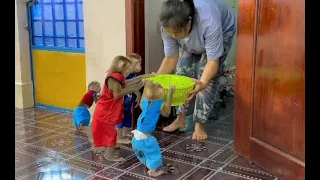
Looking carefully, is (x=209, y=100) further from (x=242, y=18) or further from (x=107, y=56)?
(x=107, y=56)

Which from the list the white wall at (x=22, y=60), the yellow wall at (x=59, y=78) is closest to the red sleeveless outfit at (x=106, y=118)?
the yellow wall at (x=59, y=78)

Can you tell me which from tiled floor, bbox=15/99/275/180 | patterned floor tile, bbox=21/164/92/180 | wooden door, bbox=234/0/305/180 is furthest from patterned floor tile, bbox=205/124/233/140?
patterned floor tile, bbox=21/164/92/180

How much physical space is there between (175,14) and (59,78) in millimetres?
1806

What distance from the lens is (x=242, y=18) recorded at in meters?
2.21

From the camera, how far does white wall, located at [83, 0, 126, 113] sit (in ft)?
9.58

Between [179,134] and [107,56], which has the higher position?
[107,56]

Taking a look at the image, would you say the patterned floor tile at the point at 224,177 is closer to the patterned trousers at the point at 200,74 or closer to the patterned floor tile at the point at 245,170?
the patterned floor tile at the point at 245,170

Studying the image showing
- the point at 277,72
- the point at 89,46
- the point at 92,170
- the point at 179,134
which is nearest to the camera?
the point at 277,72

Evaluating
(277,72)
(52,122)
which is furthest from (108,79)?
(52,122)

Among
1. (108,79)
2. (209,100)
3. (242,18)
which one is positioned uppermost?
(242,18)

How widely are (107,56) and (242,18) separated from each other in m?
1.25

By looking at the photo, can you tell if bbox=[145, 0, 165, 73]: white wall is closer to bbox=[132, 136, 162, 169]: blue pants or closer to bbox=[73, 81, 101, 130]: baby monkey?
bbox=[73, 81, 101, 130]: baby monkey

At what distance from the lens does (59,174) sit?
2146 millimetres

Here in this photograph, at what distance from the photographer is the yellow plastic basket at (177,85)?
85.0 inches
